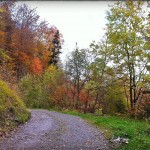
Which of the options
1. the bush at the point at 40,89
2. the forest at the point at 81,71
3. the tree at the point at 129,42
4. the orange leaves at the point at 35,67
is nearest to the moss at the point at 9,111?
the forest at the point at 81,71

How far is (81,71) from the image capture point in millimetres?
32531

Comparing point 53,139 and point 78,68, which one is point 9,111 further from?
point 78,68

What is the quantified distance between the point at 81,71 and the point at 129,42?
42.0ft

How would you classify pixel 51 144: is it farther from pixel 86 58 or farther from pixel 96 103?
pixel 86 58

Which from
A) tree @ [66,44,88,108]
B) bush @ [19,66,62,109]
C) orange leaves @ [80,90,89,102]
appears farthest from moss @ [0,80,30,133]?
tree @ [66,44,88,108]

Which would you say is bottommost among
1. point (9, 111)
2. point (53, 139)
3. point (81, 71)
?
point (53, 139)

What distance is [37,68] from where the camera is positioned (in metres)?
42.3

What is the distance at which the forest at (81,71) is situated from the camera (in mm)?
20062

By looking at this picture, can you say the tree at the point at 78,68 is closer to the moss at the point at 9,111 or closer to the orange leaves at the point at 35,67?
the orange leaves at the point at 35,67

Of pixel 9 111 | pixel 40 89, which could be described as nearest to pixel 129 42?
pixel 9 111

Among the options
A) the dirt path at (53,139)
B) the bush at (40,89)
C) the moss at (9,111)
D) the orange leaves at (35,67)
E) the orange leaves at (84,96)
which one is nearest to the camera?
the dirt path at (53,139)

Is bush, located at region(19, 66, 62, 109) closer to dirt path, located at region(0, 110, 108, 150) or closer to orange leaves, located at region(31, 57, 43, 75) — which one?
orange leaves, located at region(31, 57, 43, 75)

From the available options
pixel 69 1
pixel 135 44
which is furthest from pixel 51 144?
pixel 135 44

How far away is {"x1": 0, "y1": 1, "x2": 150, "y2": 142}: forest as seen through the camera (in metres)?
20.1
